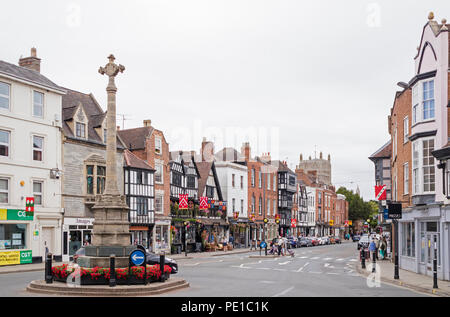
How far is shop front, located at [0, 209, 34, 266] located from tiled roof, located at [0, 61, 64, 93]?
8672mm

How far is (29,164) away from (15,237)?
15.9 ft

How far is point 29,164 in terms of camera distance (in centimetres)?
3709

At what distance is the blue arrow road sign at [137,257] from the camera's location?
65.2 feet

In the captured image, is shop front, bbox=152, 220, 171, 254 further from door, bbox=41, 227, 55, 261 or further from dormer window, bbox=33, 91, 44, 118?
dormer window, bbox=33, 91, 44, 118

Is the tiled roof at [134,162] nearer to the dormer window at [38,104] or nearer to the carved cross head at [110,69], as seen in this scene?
the dormer window at [38,104]

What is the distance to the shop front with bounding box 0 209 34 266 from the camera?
34906 mm

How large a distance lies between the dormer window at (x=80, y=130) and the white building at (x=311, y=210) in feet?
192

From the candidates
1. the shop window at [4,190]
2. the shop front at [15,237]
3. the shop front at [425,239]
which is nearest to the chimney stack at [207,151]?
the shop front at [15,237]

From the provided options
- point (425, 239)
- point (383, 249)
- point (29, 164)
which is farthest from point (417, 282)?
point (29, 164)

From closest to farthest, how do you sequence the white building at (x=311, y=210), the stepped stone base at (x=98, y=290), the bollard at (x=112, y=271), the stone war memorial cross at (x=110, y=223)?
the stepped stone base at (x=98, y=290)
the bollard at (x=112, y=271)
the stone war memorial cross at (x=110, y=223)
the white building at (x=311, y=210)

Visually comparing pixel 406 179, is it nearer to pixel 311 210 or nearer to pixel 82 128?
pixel 82 128
